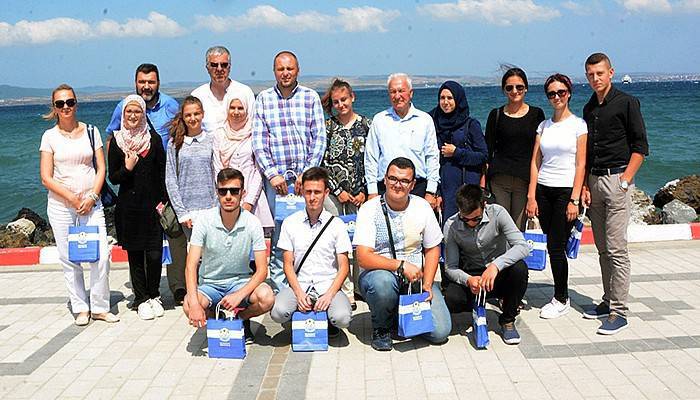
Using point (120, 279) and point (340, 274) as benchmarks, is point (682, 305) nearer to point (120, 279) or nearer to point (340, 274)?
point (340, 274)

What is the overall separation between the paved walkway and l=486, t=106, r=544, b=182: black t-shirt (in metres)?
1.26

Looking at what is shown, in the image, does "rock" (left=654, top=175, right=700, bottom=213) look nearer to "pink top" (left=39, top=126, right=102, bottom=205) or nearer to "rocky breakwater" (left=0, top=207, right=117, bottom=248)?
"rocky breakwater" (left=0, top=207, right=117, bottom=248)

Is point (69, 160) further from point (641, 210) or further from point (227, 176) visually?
point (641, 210)

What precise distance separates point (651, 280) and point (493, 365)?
2.86 m

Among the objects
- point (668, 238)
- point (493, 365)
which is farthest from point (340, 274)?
point (668, 238)

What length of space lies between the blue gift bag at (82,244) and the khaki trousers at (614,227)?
13.2 feet

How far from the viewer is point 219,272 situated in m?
5.51

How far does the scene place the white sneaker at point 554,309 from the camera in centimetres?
602

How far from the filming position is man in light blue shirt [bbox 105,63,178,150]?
6289 mm

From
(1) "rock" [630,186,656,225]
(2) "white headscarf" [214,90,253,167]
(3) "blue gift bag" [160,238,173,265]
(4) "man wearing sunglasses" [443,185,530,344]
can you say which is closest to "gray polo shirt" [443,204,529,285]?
(4) "man wearing sunglasses" [443,185,530,344]

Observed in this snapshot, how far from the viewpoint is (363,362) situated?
5.16 meters

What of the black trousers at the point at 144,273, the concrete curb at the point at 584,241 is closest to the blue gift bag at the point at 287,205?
the black trousers at the point at 144,273

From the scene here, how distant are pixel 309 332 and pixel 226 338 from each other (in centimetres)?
61

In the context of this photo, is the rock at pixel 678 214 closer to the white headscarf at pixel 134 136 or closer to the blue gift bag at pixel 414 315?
the blue gift bag at pixel 414 315
